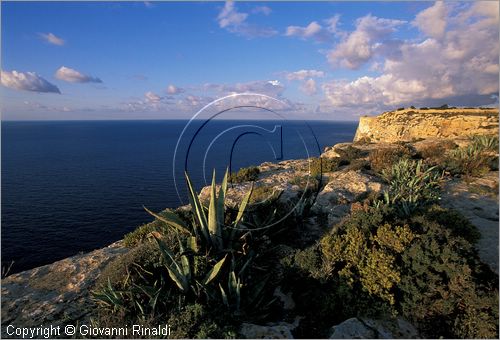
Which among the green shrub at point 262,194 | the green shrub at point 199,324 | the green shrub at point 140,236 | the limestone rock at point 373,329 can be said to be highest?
the green shrub at point 262,194

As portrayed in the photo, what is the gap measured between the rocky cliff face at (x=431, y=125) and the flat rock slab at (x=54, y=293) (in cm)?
3060

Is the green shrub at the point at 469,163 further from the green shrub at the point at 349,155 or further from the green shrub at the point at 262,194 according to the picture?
the green shrub at the point at 262,194

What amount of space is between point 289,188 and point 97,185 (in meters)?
43.1

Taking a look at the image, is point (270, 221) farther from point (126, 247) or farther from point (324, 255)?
point (126, 247)

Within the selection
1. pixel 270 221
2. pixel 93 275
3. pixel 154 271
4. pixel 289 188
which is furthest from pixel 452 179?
pixel 93 275

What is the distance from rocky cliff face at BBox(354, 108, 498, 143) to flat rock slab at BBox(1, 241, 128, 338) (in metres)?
30.6

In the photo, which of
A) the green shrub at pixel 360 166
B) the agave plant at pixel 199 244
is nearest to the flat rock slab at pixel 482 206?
the green shrub at pixel 360 166

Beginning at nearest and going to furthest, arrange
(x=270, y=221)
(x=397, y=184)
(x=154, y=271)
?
1. (x=154, y=271)
2. (x=270, y=221)
3. (x=397, y=184)

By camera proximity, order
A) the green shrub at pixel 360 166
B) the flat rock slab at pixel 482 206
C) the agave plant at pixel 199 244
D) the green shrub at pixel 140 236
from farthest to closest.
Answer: the green shrub at pixel 360 166, the green shrub at pixel 140 236, the flat rock slab at pixel 482 206, the agave plant at pixel 199 244

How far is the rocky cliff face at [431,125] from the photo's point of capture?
96.9 ft

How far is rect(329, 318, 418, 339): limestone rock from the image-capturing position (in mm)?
5543

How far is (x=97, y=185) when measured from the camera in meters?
48.1

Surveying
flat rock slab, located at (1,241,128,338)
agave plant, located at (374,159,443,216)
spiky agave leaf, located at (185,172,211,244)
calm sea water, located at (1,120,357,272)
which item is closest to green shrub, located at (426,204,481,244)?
agave plant, located at (374,159,443,216)

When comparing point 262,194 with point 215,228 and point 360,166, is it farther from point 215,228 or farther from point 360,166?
point 360,166
